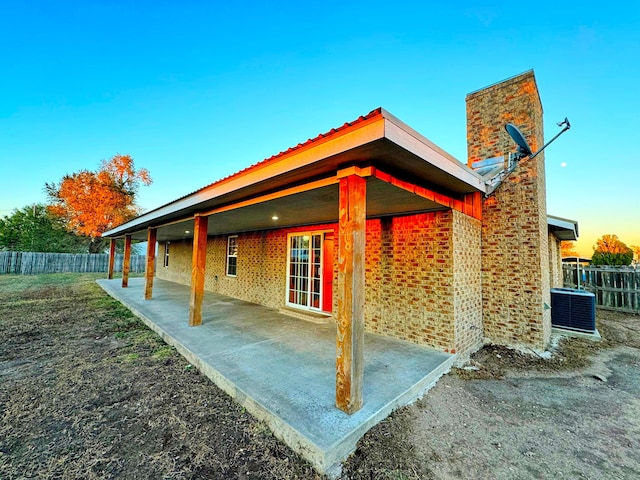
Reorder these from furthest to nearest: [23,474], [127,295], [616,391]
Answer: [127,295] < [616,391] < [23,474]

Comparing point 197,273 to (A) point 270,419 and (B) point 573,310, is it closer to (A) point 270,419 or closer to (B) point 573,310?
(A) point 270,419

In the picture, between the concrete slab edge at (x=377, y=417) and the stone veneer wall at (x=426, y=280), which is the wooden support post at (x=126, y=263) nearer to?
the stone veneer wall at (x=426, y=280)

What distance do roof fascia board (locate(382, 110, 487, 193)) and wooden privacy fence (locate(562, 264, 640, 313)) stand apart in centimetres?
905

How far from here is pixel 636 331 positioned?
6.00 m

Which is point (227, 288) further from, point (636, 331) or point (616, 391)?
point (636, 331)

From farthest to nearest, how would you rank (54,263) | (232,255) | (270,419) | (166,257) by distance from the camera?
(54,263) → (166,257) → (232,255) → (270,419)

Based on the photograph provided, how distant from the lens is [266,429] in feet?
7.70

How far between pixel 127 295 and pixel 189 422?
8.50 m

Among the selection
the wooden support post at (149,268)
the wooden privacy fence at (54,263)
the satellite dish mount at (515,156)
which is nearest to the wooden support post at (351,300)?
the satellite dish mount at (515,156)

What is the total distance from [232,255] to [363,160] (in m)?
8.05

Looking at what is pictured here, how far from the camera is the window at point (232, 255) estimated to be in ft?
30.5

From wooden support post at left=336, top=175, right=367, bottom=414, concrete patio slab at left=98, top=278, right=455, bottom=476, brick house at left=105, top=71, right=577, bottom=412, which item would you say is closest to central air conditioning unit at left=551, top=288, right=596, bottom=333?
brick house at left=105, top=71, right=577, bottom=412

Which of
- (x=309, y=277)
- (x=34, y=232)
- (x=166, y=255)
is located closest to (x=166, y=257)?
(x=166, y=255)

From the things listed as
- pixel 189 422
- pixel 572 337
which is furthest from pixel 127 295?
pixel 572 337
